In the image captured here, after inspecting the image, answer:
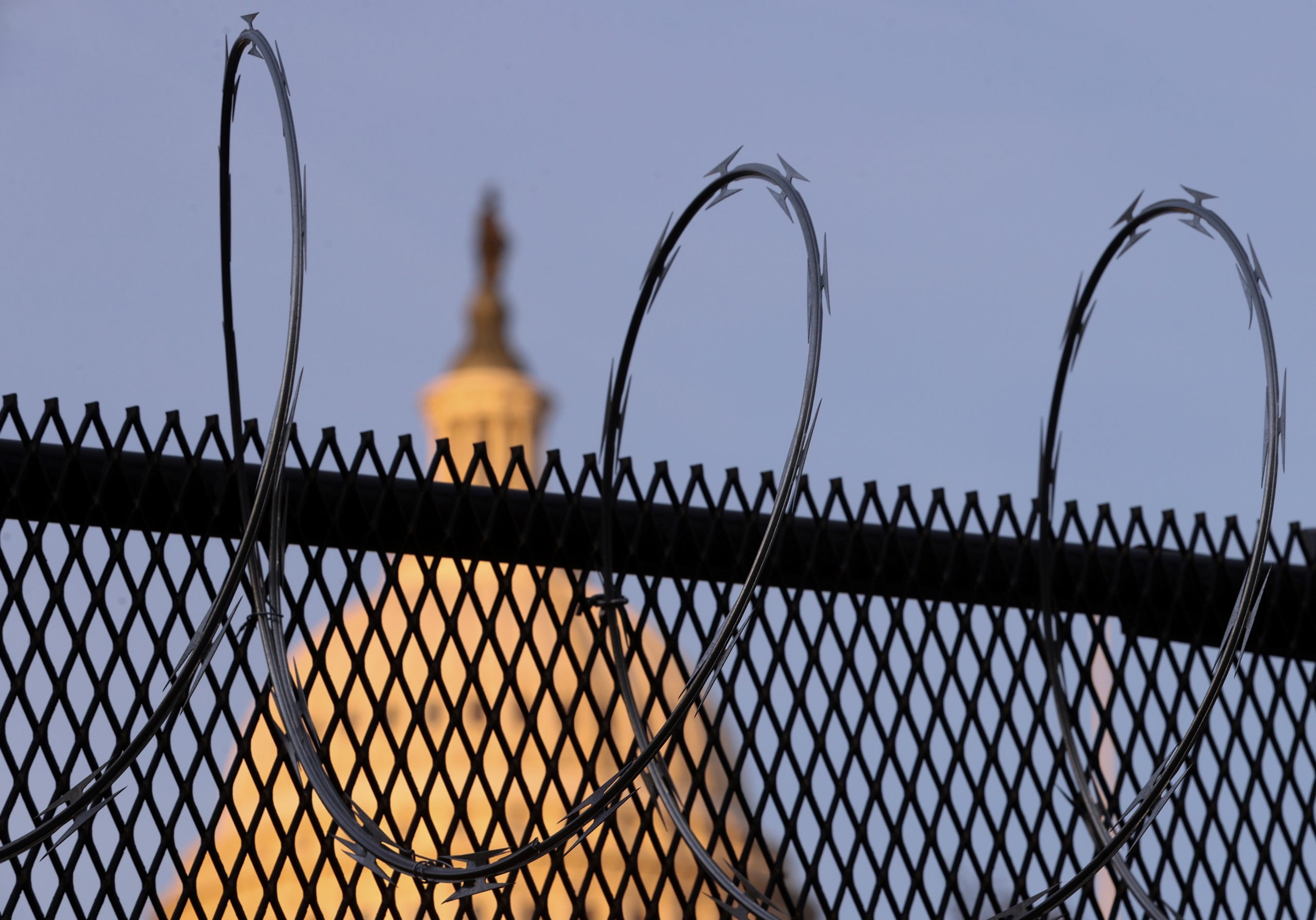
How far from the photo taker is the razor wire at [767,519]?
788 centimetres

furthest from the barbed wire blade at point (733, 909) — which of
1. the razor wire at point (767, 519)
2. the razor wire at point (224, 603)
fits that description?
the razor wire at point (224, 603)

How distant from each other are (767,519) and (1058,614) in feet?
5.79

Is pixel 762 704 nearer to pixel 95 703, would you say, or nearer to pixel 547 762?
pixel 547 762

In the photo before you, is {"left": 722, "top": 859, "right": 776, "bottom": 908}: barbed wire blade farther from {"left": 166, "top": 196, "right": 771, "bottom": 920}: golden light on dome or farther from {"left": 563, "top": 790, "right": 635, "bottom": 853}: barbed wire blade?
{"left": 563, "top": 790, "right": 635, "bottom": 853}: barbed wire blade

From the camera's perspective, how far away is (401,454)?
906cm

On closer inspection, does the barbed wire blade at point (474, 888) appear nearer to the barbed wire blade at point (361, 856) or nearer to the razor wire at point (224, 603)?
the barbed wire blade at point (361, 856)

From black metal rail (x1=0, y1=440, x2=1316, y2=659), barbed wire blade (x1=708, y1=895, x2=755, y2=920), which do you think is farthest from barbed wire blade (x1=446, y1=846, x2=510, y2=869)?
black metal rail (x1=0, y1=440, x2=1316, y2=659)

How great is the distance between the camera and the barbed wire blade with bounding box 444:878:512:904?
7.97 meters

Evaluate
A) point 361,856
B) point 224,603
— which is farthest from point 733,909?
point 224,603

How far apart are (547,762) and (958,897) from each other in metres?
2.20

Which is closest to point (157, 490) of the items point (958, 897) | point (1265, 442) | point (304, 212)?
point (304, 212)

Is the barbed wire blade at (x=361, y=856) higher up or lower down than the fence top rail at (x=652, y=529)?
lower down

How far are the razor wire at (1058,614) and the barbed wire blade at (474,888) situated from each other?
2.26m

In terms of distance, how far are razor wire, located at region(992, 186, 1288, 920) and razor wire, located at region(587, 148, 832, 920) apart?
1.47m
